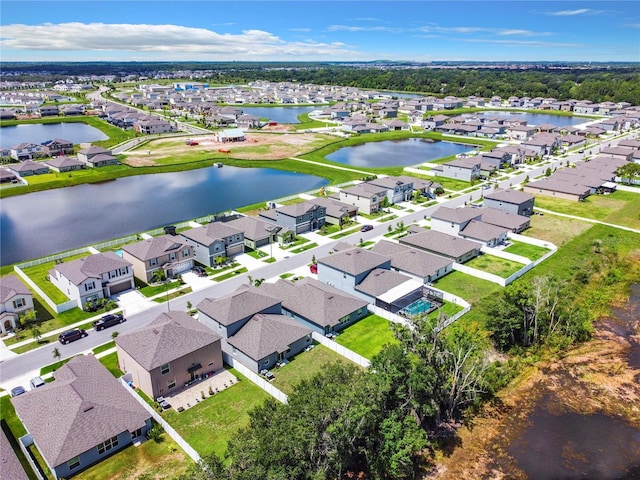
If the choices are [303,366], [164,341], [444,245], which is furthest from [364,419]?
[444,245]

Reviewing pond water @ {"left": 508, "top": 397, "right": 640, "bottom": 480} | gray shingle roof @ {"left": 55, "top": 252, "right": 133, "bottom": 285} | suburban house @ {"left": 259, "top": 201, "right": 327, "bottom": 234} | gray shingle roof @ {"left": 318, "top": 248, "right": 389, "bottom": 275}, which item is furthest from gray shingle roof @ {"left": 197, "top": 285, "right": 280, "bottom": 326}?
suburban house @ {"left": 259, "top": 201, "right": 327, "bottom": 234}

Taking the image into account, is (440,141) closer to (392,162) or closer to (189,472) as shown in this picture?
(392,162)

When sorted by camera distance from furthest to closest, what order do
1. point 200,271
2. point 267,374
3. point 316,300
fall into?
point 200,271, point 316,300, point 267,374

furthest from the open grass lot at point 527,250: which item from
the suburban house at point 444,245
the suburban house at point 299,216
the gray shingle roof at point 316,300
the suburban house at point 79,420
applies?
the suburban house at point 79,420

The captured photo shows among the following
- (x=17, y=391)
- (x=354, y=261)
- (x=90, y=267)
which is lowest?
(x=17, y=391)

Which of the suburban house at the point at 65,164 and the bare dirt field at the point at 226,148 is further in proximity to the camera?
the bare dirt field at the point at 226,148

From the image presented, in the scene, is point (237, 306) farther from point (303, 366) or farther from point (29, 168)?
point (29, 168)

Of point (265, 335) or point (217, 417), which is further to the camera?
point (265, 335)

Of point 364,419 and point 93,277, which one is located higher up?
point 364,419

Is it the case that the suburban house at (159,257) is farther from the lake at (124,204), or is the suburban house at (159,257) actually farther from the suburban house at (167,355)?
the lake at (124,204)
